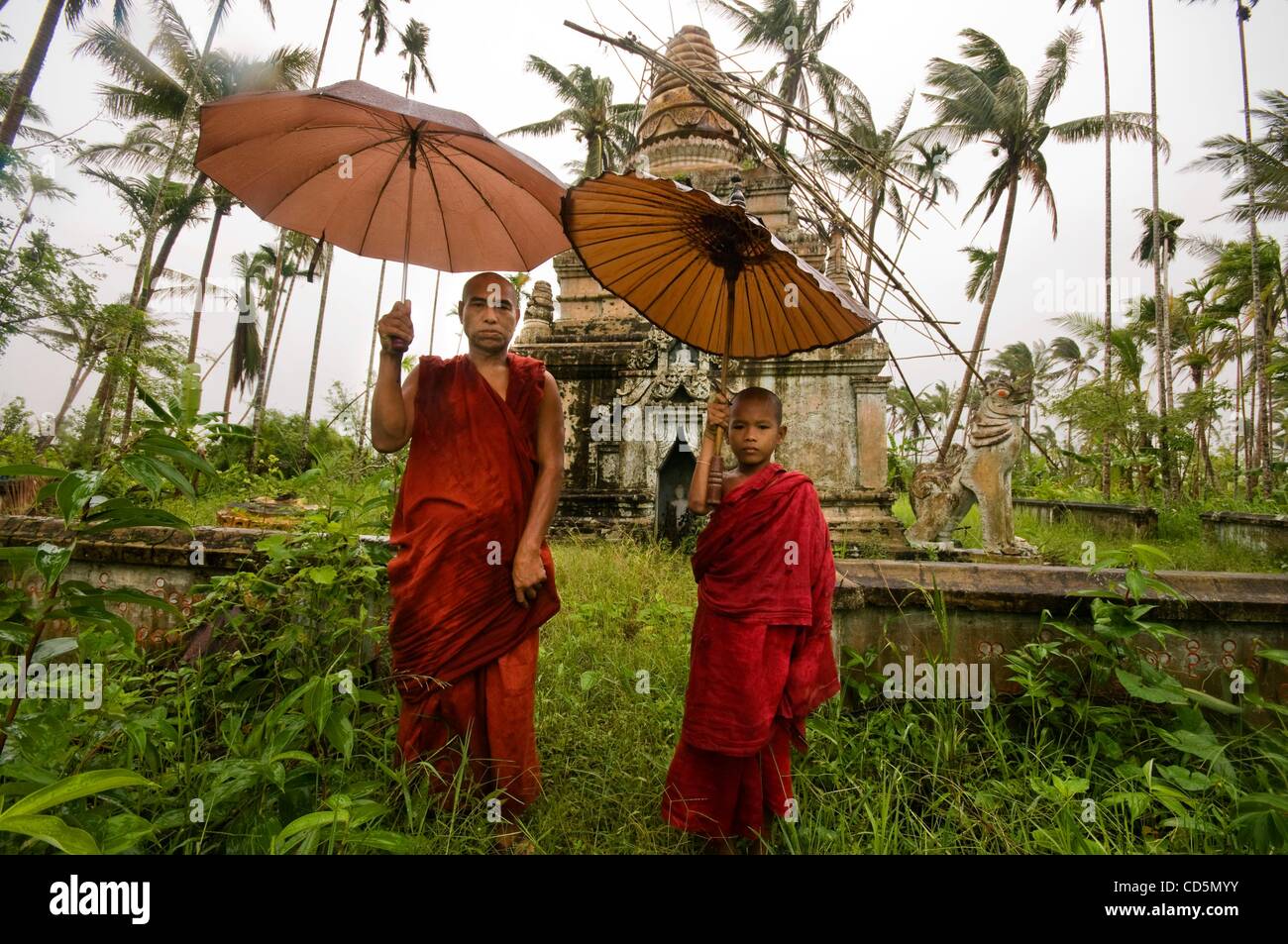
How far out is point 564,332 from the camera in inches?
331

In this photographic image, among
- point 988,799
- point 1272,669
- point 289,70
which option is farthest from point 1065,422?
point 289,70

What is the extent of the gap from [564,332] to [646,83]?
563 cm

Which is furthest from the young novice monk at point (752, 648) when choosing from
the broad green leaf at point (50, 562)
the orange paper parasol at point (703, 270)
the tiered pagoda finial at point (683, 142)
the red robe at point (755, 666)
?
the tiered pagoda finial at point (683, 142)

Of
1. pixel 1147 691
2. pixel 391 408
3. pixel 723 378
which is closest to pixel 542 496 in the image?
pixel 391 408

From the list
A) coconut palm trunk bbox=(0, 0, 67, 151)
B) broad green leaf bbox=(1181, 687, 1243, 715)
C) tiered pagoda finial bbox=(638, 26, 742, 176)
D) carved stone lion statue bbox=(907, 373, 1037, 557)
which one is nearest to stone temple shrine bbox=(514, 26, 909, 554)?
carved stone lion statue bbox=(907, 373, 1037, 557)

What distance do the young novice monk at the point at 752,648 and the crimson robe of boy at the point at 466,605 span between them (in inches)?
23.2

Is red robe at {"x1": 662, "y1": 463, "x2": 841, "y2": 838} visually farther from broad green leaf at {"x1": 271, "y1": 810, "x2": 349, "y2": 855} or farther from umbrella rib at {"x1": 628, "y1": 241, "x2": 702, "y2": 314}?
broad green leaf at {"x1": 271, "y1": 810, "x2": 349, "y2": 855}

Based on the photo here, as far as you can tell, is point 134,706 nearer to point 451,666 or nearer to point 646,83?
point 451,666

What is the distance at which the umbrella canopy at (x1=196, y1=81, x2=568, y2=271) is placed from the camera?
1.94 meters

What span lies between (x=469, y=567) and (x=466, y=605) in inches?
5.3

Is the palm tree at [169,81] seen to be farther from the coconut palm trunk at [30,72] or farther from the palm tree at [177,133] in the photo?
the coconut palm trunk at [30,72]

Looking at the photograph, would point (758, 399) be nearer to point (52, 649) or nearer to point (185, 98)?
point (52, 649)

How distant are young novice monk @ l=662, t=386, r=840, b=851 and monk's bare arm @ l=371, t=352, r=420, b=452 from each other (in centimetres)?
109
